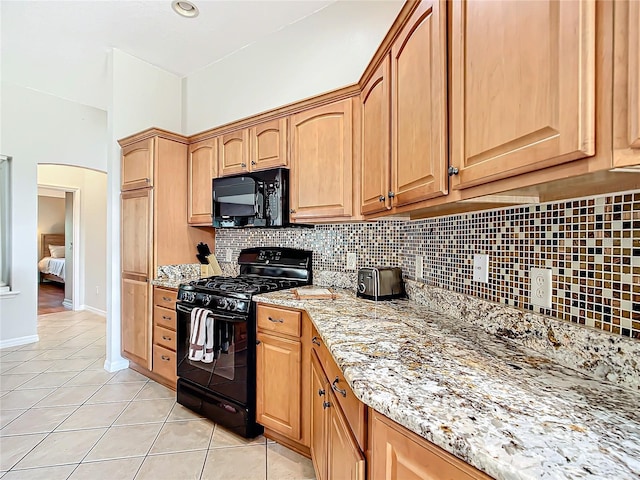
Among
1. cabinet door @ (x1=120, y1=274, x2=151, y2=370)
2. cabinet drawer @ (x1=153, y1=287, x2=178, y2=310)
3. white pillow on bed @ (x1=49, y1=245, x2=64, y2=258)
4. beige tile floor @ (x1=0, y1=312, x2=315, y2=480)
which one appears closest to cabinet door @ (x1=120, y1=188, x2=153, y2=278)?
cabinet door @ (x1=120, y1=274, x2=151, y2=370)

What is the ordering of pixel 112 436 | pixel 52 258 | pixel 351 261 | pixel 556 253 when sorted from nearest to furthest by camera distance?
pixel 556 253 → pixel 112 436 → pixel 351 261 → pixel 52 258

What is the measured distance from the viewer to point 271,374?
6.16ft

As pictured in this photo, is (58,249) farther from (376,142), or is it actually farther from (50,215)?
(376,142)

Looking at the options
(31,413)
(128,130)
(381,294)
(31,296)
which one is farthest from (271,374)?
(31,296)

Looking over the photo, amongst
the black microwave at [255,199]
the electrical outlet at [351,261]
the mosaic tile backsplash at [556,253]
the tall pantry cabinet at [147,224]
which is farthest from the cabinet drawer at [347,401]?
the tall pantry cabinet at [147,224]

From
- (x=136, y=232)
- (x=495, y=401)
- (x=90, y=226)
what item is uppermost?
(x=90, y=226)

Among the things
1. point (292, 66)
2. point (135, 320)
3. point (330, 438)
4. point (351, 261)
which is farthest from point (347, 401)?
point (292, 66)

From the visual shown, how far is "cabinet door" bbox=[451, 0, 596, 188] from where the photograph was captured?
610 millimetres

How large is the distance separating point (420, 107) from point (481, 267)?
27.3 inches

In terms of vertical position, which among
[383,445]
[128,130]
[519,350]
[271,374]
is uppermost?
[128,130]

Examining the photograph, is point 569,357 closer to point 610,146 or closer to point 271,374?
point 610,146

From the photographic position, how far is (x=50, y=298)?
21.4 feet

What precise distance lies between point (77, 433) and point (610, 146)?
2.88 meters

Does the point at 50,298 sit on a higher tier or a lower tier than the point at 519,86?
lower
